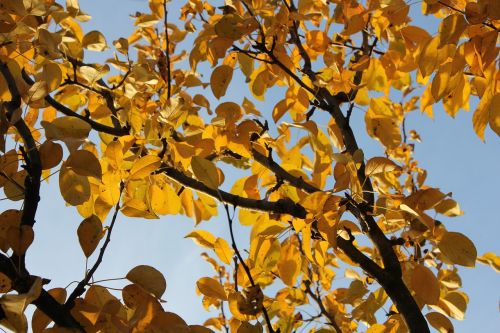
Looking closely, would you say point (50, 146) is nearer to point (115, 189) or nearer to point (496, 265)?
point (115, 189)

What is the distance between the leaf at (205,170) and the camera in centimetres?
123

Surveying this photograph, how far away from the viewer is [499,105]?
1181mm

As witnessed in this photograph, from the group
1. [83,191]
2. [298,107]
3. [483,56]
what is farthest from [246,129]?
[483,56]

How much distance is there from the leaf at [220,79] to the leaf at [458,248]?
734 millimetres

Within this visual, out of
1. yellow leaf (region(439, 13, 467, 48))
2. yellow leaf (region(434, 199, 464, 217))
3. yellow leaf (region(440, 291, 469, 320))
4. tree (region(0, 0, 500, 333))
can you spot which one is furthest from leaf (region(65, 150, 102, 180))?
yellow leaf (region(440, 291, 469, 320))

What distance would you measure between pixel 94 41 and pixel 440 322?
1384mm

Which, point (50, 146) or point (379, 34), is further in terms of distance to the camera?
point (379, 34)

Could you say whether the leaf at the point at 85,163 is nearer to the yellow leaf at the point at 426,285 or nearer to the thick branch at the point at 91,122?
the thick branch at the point at 91,122

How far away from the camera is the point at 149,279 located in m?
0.94

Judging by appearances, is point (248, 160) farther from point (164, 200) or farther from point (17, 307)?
point (17, 307)

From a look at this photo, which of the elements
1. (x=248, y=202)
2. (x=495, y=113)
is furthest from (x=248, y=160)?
(x=495, y=113)

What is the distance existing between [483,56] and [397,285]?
647mm

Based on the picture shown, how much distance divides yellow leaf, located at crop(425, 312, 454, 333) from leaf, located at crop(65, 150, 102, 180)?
98 cm

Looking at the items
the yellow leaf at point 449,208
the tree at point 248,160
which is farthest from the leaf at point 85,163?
the yellow leaf at point 449,208
